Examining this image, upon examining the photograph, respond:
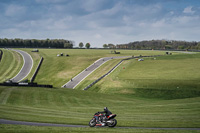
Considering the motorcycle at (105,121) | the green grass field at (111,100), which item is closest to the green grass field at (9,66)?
the green grass field at (111,100)

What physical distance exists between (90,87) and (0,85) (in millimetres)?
24903

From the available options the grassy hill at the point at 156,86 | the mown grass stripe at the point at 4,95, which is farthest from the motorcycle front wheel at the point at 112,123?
the grassy hill at the point at 156,86

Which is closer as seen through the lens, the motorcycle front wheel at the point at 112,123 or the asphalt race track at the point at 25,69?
the motorcycle front wheel at the point at 112,123

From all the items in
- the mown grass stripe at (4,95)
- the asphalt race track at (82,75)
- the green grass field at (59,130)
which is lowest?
the asphalt race track at (82,75)

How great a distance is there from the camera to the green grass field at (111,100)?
85.1 feet

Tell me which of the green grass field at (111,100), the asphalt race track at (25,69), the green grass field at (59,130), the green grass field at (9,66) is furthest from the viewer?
the green grass field at (9,66)

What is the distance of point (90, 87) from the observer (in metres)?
67.1

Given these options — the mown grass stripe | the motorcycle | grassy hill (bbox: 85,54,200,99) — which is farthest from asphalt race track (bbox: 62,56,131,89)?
the motorcycle

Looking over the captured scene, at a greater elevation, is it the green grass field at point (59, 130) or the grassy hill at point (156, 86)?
the green grass field at point (59, 130)

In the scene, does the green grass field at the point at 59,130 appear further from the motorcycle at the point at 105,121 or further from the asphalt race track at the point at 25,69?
the asphalt race track at the point at 25,69

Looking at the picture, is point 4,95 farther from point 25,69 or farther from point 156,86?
point 25,69

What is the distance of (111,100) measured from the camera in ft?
147

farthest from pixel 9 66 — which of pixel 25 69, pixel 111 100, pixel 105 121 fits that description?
pixel 105 121

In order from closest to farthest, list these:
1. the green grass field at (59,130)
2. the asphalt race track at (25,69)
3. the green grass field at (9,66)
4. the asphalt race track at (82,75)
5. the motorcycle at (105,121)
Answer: the green grass field at (59,130)
the motorcycle at (105,121)
the asphalt race track at (82,75)
the asphalt race track at (25,69)
the green grass field at (9,66)
